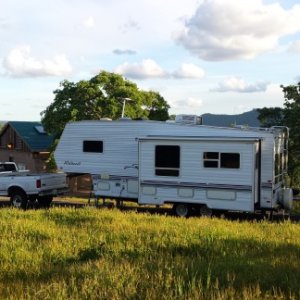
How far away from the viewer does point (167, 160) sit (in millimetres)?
15938

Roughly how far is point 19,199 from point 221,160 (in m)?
8.04

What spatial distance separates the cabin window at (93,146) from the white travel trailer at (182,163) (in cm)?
3

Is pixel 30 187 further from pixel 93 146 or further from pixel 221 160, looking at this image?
pixel 221 160

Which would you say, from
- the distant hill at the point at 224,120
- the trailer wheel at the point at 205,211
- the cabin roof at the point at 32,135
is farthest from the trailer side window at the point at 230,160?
→ the cabin roof at the point at 32,135

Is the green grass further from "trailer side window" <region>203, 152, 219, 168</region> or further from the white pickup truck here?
the white pickup truck

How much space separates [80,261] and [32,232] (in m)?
2.86

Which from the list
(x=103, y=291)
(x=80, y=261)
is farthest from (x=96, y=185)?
(x=103, y=291)

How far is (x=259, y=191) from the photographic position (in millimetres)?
14812

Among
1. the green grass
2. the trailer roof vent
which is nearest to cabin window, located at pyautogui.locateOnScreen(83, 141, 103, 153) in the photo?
the trailer roof vent

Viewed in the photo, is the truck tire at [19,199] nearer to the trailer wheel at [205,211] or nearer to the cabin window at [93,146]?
the cabin window at [93,146]

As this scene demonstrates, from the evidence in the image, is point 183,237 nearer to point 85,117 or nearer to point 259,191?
point 259,191

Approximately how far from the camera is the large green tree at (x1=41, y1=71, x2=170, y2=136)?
107 feet

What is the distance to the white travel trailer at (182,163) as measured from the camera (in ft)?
48.5

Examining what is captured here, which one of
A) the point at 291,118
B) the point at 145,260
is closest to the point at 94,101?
the point at 291,118
